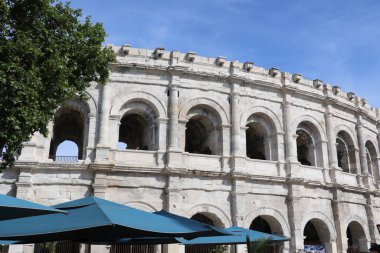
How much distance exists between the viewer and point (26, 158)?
1590 cm

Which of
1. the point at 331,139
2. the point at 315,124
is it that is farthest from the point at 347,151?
the point at 315,124

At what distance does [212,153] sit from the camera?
19.0 m

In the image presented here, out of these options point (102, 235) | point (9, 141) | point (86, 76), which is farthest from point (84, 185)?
point (102, 235)

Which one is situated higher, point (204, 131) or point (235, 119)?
point (235, 119)

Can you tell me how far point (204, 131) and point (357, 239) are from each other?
9993 mm

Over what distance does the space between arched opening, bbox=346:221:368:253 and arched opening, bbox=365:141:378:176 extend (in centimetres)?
444

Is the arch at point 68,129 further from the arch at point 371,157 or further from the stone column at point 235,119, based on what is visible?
the arch at point 371,157

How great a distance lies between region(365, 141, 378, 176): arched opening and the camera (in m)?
24.5

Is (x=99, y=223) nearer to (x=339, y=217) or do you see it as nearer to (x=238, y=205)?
(x=238, y=205)

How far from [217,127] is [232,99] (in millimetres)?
1489

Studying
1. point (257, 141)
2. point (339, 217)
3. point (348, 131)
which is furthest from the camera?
point (348, 131)

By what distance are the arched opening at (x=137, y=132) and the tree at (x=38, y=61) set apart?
20.7 feet

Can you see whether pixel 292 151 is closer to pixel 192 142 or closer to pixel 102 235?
pixel 192 142

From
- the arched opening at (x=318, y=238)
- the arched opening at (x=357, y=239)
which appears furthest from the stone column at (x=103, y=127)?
the arched opening at (x=357, y=239)
